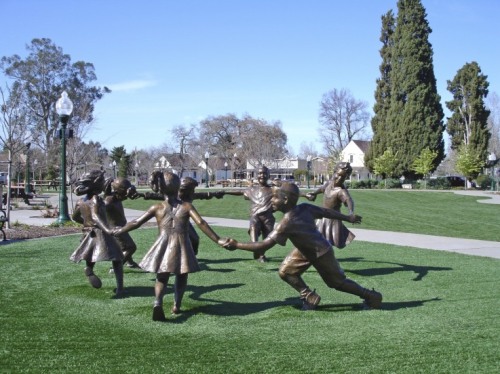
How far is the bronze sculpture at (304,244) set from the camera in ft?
19.9

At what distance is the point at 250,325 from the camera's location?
228 inches

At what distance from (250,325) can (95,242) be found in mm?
2572

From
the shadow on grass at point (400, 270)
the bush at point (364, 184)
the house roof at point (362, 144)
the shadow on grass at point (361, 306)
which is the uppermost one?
the house roof at point (362, 144)

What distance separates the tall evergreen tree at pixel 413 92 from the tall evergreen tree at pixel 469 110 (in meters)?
3.95

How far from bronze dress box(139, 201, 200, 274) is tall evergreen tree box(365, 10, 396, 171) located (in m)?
57.9

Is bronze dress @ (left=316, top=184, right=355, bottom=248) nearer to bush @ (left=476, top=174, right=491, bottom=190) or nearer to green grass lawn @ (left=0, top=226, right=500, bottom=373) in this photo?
green grass lawn @ (left=0, top=226, right=500, bottom=373)

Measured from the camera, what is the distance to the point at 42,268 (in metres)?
9.56

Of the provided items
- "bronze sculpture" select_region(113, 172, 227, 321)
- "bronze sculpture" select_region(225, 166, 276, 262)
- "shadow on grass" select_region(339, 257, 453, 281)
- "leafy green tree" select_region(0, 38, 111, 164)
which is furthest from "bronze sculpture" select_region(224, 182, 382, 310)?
"leafy green tree" select_region(0, 38, 111, 164)

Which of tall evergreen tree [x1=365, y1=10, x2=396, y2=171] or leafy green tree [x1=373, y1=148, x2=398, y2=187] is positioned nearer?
leafy green tree [x1=373, y1=148, x2=398, y2=187]

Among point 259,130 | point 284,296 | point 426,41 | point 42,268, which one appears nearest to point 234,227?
point 42,268

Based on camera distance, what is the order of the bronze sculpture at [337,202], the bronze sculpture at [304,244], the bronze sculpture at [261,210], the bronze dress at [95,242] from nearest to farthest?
the bronze sculpture at [304,244]
the bronze dress at [95,242]
the bronze sculpture at [337,202]
the bronze sculpture at [261,210]

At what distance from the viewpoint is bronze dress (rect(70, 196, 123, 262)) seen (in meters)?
7.01

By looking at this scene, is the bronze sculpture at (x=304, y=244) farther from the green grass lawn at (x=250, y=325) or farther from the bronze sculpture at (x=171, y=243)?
the bronze sculpture at (x=171, y=243)

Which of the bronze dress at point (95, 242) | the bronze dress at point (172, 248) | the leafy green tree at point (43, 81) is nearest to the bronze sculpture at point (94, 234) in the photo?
the bronze dress at point (95, 242)
